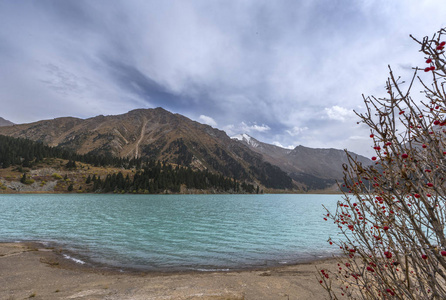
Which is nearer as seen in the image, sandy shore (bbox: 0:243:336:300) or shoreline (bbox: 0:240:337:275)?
sandy shore (bbox: 0:243:336:300)

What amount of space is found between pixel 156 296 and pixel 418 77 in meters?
12.3

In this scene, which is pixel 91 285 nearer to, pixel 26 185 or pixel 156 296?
pixel 156 296

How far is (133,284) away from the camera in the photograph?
41.5ft

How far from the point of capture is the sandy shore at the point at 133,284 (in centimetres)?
1090

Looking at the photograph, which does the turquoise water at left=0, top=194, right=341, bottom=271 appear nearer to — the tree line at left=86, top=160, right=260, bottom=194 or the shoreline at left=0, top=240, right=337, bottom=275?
the shoreline at left=0, top=240, right=337, bottom=275

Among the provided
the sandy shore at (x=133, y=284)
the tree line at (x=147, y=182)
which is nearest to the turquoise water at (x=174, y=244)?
the sandy shore at (x=133, y=284)

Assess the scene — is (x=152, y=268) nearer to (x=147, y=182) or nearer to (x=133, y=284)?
(x=133, y=284)

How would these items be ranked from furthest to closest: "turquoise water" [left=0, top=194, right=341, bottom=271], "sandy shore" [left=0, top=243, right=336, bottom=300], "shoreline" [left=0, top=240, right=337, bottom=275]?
1. "turquoise water" [left=0, top=194, right=341, bottom=271]
2. "shoreline" [left=0, top=240, right=337, bottom=275]
3. "sandy shore" [left=0, top=243, right=336, bottom=300]

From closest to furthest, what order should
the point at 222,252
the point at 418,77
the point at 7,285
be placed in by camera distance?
the point at 418,77
the point at 7,285
the point at 222,252

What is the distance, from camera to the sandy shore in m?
10.9

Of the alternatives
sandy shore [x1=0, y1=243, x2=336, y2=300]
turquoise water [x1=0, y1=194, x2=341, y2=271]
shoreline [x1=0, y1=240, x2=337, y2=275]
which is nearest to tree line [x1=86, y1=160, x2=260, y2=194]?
turquoise water [x1=0, y1=194, x2=341, y2=271]

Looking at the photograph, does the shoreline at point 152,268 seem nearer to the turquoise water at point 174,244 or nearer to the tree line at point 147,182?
the turquoise water at point 174,244

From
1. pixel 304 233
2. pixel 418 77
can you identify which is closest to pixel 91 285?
pixel 418 77

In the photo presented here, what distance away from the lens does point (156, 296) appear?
10375mm
